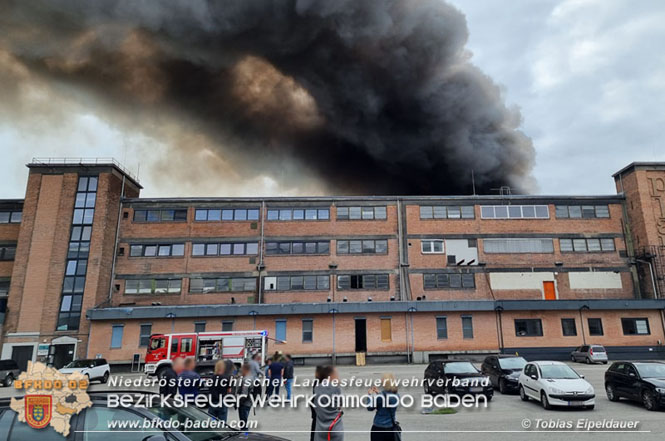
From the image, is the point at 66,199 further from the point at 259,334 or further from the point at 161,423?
the point at 161,423

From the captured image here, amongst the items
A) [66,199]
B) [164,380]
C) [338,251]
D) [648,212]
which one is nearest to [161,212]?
[66,199]

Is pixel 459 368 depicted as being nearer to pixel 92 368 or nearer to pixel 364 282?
pixel 364 282

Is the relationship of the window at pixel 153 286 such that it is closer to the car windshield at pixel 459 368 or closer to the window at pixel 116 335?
the window at pixel 116 335

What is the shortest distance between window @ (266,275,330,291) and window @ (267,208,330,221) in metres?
5.17

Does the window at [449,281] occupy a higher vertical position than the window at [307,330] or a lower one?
higher

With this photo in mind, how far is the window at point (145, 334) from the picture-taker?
3088 cm

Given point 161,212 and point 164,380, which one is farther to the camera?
point 161,212

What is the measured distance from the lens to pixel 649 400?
488 inches

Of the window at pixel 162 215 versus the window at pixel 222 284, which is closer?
the window at pixel 222 284

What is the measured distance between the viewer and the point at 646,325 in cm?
3203

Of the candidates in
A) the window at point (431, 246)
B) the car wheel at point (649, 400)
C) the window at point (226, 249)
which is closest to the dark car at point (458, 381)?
the car wheel at point (649, 400)

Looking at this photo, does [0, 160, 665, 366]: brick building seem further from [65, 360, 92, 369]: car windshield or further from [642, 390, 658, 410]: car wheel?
[642, 390, 658, 410]: car wheel

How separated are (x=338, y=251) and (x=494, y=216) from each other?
14129mm

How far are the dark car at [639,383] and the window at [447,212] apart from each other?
22.4 metres
